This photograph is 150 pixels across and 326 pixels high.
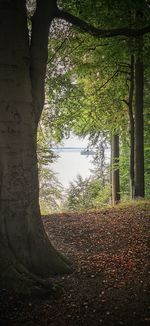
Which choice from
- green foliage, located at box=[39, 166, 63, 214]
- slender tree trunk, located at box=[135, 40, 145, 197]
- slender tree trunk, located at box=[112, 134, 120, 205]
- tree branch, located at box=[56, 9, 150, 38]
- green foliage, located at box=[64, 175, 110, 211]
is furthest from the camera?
green foliage, located at box=[39, 166, 63, 214]

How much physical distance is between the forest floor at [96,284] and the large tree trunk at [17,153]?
0.58 meters

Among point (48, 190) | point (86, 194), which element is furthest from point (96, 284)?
point (48, 190)

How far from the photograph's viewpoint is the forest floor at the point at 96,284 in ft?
15.8

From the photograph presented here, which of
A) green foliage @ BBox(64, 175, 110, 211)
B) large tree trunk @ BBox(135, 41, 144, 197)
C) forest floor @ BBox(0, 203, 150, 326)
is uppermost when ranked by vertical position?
large tree trunk @ BBox(135, 41, 144, 197)

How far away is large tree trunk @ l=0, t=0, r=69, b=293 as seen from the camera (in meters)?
5.81

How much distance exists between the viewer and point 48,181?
23.5 meters

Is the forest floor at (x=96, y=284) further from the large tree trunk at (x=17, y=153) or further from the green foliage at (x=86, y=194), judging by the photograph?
the green foliage at (x=86, y=194)

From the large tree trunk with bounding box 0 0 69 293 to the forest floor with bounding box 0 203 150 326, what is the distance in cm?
58

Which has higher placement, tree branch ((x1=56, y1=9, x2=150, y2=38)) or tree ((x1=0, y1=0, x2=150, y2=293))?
tree branch ((x1=56, y1=9, x2=150, y2=38))

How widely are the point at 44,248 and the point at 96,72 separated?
31.9 ft

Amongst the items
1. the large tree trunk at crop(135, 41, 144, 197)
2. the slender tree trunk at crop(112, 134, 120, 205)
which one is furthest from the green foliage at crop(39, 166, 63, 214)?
the large tree trunk at crop(135, 41, 144, 197)

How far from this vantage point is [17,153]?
589 cm

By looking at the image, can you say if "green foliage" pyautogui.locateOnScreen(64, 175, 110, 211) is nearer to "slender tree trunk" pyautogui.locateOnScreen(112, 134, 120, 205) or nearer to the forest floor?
"slender tree trunk" pyautogui.locateOnScreen(112, 134, 120, 205)

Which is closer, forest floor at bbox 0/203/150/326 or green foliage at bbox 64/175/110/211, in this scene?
forest floor at bbox 0/203/150/326
